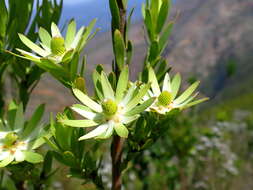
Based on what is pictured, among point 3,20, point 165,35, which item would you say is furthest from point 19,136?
point 165,35

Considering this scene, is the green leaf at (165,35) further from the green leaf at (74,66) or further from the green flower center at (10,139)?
the green flower center at (10,139)

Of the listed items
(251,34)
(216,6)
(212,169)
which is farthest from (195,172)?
(216,6)

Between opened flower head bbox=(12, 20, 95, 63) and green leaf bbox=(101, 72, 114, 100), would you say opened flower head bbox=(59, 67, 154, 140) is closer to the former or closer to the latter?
green leaf bbox=(101, 72, 114, 100)

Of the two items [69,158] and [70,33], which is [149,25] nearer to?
[70,33]

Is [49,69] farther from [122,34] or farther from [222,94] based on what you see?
[222,94]

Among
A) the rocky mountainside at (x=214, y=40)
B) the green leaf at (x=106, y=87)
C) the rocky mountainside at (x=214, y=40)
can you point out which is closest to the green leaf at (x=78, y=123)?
the green leaf at (x=106, y=87)

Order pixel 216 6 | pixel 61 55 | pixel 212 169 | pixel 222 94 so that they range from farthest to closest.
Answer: pixel 216 6 < pixel 222 94 < pixel 212 169 < pixel 61 55
